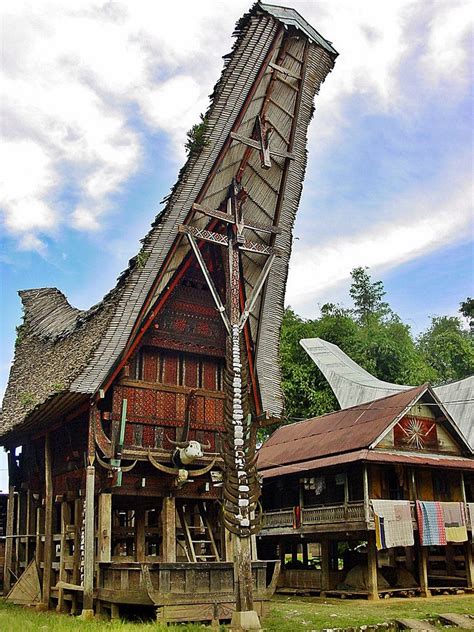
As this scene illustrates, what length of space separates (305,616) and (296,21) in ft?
42.1

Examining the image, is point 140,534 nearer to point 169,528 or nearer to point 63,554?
point 169,528

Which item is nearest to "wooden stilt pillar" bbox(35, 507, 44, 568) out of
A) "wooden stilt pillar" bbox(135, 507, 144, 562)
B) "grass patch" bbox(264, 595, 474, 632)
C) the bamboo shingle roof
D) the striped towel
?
the bamboo shingle roof

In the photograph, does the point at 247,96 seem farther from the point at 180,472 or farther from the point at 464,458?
the point at 464,458

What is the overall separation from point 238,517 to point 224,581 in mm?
2533

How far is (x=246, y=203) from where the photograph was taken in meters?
17.0

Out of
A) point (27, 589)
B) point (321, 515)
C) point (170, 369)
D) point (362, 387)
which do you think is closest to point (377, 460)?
point (321, 515)

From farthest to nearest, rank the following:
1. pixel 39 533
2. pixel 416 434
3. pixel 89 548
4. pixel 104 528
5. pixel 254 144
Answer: pixel 416 434
pixel 39 533
pixel 254 144
pixel 104 528
pixel 89 548

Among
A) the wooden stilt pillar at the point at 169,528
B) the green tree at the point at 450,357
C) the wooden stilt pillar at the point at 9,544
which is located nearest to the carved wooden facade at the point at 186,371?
the wooden stilt pillar at the point at 169,528

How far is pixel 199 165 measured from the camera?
15.2 meters

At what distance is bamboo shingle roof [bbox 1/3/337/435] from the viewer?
49.6 ft

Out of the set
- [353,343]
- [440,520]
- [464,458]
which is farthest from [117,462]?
[353,343]

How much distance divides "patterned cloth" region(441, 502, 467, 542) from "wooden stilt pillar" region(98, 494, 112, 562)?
1080cm

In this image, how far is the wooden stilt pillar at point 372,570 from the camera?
19672mm

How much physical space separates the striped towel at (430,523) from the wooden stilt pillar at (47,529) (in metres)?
10.2
